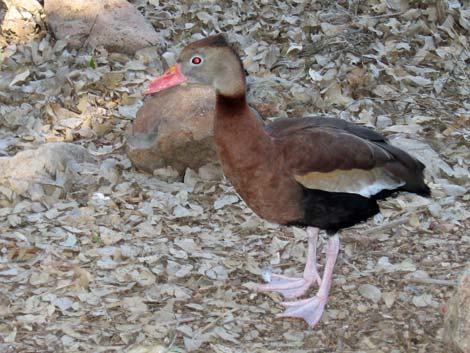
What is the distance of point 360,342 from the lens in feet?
11.8

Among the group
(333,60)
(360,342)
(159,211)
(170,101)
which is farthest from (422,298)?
(333,60)

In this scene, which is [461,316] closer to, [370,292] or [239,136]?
[370,292]

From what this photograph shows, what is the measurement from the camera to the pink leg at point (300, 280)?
3.98 m

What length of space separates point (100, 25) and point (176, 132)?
173 centimetres

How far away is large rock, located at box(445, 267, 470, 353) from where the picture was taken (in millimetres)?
3160

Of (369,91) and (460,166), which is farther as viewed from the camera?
(369,91)

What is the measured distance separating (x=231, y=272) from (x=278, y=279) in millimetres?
238

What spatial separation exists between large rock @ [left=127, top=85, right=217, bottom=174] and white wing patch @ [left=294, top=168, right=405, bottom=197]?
1.26 metres

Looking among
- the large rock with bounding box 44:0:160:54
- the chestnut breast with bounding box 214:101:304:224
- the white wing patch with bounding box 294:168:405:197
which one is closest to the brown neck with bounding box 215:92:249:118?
the chestnut breast with bounding box 214:101:304:224

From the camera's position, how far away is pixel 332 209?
11.9 ft

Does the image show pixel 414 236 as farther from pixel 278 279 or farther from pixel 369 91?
pixel 369 91

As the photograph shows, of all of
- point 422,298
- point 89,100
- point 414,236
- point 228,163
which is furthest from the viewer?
point 89,100

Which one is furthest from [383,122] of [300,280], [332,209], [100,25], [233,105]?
[100,25]

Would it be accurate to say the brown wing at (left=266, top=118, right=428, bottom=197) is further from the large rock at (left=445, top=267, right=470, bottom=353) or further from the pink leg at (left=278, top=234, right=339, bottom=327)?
the large rock at (left=445, top=267, right=470, bottom=353)
